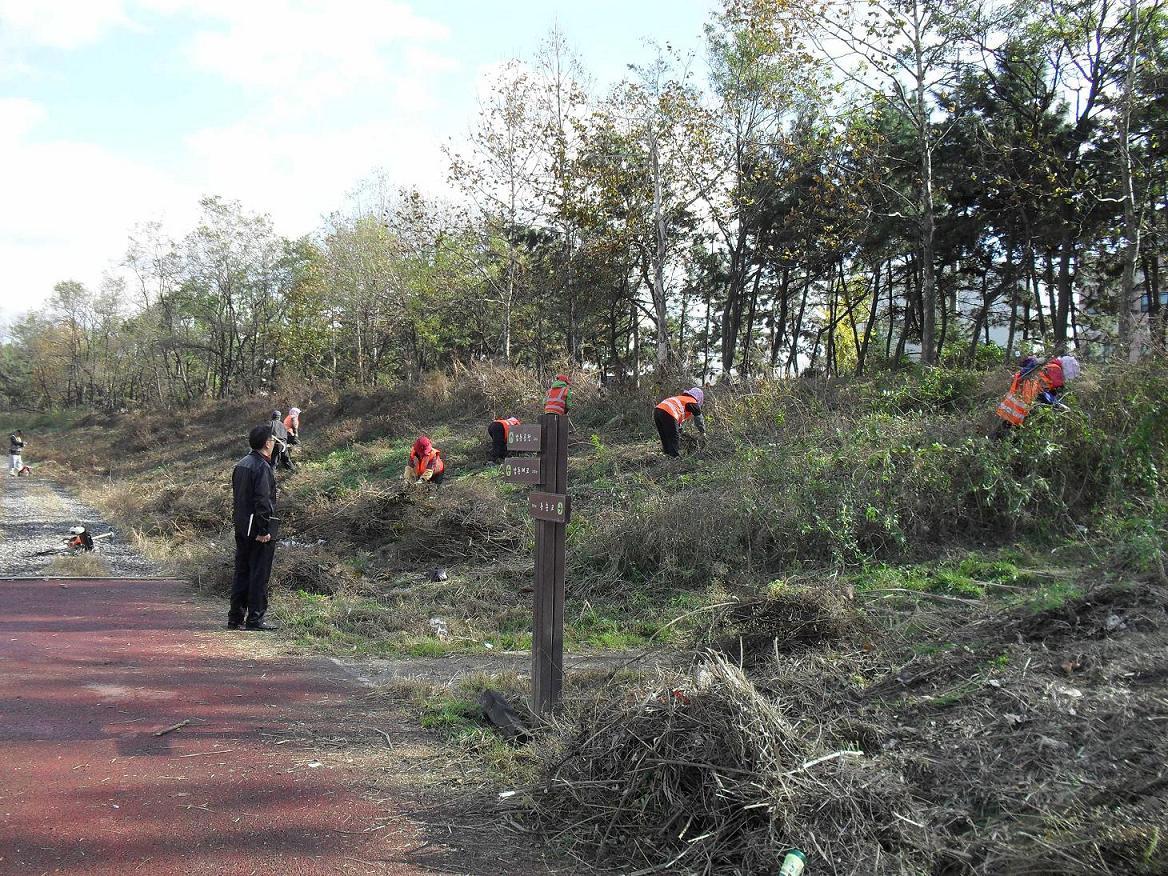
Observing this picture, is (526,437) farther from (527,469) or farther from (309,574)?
(309,574)

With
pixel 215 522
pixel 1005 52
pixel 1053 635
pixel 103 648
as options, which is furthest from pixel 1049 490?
pixel 1005 52

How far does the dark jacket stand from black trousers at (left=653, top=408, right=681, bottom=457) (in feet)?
23.6

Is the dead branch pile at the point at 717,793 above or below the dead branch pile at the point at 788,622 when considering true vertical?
below

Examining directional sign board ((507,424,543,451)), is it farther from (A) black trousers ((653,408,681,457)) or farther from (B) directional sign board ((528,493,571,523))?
(A) black trousers ((653,408,681,457))

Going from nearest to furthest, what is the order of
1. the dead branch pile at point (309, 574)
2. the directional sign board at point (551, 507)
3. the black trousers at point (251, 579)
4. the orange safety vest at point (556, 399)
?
the directional sign board at point (551, 507) → the black trousers at point (251, 579) → the dead branch pile at point (309, 574) → the orange safety vest at point (556, 399)

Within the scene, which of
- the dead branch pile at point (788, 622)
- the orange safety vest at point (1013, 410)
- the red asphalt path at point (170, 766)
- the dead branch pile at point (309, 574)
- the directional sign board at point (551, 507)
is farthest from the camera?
the dead branch pile at point (309, 574)

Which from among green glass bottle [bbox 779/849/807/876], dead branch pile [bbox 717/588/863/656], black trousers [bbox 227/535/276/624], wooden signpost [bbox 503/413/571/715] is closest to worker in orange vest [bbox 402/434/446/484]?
black trousers [bbox 227/535/276/624]

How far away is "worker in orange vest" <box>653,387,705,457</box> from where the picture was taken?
47.2 ft

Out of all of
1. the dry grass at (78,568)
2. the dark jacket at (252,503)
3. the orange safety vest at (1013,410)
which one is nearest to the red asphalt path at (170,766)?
the dark jacket at (252,503)

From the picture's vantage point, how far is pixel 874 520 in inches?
377

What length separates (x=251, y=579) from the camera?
9.05 meters

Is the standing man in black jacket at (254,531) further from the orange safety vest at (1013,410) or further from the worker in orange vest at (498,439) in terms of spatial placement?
the orange safety vest at (1013,410)

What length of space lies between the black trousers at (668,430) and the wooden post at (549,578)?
29.0 feet

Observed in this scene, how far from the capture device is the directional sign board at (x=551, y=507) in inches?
214
